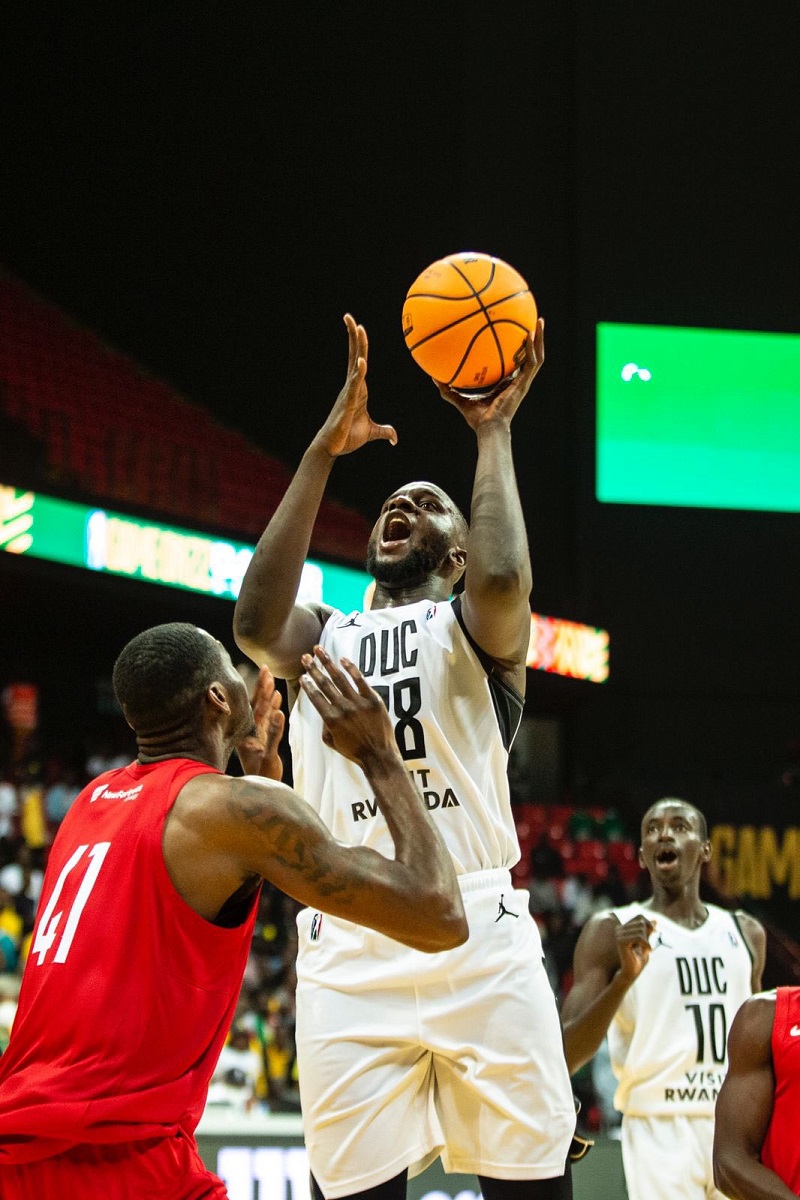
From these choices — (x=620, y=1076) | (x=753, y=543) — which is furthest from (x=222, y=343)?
(x=620, y=1076)

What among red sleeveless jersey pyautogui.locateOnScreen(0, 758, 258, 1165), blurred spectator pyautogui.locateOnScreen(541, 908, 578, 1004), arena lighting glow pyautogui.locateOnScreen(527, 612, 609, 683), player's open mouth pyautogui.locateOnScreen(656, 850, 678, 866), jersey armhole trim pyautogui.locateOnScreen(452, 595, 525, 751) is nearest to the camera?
red sleeveless jersey pyautogui.locateOnScreen(0, 758, 258, 1165)

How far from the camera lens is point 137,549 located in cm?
1338

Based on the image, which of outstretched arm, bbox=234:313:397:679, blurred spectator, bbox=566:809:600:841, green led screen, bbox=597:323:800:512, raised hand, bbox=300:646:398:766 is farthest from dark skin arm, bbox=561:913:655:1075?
green led screen, bbox=597:323:800:512

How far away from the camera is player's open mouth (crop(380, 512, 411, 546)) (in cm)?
376

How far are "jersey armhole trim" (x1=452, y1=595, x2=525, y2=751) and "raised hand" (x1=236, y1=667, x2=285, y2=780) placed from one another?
48cm

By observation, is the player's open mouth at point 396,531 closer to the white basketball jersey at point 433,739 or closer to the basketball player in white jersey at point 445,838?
the basketball player in white jersey at point 445,838

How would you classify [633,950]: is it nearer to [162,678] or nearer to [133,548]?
[162,678]

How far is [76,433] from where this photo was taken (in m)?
14.9

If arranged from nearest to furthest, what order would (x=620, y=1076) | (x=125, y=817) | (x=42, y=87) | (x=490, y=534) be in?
(x=125, y=817), (x=490, y=534), (x=620, y=1076), (x=42, y=87)

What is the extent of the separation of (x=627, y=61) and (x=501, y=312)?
1660 centimetres

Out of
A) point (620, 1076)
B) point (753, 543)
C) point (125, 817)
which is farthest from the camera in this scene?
point (753, 543)

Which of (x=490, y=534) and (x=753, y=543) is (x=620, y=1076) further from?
(x=753, y=543)

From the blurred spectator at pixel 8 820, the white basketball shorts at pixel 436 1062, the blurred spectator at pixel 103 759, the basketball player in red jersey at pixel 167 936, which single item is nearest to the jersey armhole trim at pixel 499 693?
the white basketball shorts at pixel 436 1062

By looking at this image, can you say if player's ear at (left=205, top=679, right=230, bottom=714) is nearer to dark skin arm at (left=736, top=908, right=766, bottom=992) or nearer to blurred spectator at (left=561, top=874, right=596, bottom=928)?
dark skin arm at (left=736, top=908, right=766, bottom=992)
